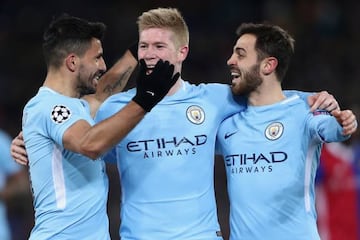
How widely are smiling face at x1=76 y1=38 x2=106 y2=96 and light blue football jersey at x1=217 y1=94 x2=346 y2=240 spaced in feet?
3.21

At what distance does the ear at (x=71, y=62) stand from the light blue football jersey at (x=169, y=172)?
430 millimetres

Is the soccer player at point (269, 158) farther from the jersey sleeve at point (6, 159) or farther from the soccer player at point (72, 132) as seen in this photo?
the jersey sleeve at point (6, 159)

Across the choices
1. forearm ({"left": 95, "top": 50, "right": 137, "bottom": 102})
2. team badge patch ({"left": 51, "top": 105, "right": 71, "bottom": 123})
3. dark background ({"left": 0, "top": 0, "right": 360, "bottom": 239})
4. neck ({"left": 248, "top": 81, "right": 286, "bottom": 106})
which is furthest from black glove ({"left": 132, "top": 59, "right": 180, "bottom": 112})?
dark background ({"left": 0, "top": 0, "right": 360, "bottom": 239})

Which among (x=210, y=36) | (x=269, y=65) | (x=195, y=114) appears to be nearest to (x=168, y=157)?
(x=195, y=114)

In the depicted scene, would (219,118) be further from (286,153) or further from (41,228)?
(41,228)

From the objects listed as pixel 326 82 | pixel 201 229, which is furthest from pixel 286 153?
pixel 326 82

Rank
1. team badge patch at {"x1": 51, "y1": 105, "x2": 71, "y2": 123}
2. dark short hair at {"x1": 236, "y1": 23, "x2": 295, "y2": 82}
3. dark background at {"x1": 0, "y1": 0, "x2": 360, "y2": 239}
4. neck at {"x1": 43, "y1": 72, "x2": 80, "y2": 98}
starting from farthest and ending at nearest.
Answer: dark background at {"x1": 0, "y1": 0, "x2": 360, "y2": 239}
dark short hair at {"x1": 236, "y1": 23, "x2": 295, "y2": 82}
neck at {"x1": 43, "y1": 72, "x2": 80, "y2": 98}
team badge patch at {"x1": 51, "y1": 105, "x2": 71, "y2": 123}

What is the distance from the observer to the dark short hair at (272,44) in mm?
7199

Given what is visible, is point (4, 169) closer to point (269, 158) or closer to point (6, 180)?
point (6, 180)

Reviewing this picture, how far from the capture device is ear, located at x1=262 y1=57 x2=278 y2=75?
7.16 metres

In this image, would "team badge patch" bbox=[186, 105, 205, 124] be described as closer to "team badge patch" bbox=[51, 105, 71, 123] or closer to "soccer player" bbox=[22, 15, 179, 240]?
"soccer player" bbox=[22, 15, 179, 240]

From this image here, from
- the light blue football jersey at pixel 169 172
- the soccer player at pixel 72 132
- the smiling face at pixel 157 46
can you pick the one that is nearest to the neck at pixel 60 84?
the soccer player at pixel 72 132

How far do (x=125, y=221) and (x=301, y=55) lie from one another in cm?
844

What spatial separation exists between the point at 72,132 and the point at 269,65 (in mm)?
1601
